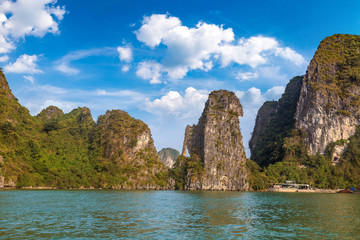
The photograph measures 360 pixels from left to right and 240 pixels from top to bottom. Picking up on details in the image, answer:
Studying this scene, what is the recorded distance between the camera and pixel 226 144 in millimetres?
141375

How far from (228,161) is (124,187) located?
4957 cm

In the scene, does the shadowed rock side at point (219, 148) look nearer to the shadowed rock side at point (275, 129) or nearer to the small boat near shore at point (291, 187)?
the small boat near shore at point (291, 187)

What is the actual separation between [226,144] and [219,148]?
500 cm

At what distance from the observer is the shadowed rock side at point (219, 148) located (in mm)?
A: 129750

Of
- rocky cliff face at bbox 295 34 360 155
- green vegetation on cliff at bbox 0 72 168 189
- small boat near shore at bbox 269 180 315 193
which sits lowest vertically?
small boat near shore at bbox 269 180 315 193

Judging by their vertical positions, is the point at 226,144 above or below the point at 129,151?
above

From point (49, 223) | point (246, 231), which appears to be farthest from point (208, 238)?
point (49, 223)

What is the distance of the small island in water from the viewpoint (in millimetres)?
121938

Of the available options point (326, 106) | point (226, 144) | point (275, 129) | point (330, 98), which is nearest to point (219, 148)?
point (226, 144)

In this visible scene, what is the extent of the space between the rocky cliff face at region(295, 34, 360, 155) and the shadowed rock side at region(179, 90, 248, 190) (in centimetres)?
3334

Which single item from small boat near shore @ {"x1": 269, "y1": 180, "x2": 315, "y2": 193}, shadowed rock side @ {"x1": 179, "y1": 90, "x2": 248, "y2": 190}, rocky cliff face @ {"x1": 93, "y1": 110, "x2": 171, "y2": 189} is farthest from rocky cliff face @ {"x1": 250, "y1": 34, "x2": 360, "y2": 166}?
rocky cliff face @ {"x1": 93, "y1": 110, "x2": 171, "y2": 189}

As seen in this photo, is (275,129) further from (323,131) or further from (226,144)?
(226,144)

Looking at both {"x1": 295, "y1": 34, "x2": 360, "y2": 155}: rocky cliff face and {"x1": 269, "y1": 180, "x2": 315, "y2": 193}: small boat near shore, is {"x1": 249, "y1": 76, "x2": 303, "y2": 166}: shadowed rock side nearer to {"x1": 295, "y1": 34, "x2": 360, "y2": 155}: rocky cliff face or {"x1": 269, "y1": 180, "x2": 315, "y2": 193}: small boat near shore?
{"x1": 295, "y1": 34, "x2": 360, "y2": 155}: rocky cliff face

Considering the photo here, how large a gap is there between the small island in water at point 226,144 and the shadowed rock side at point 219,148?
46cm
